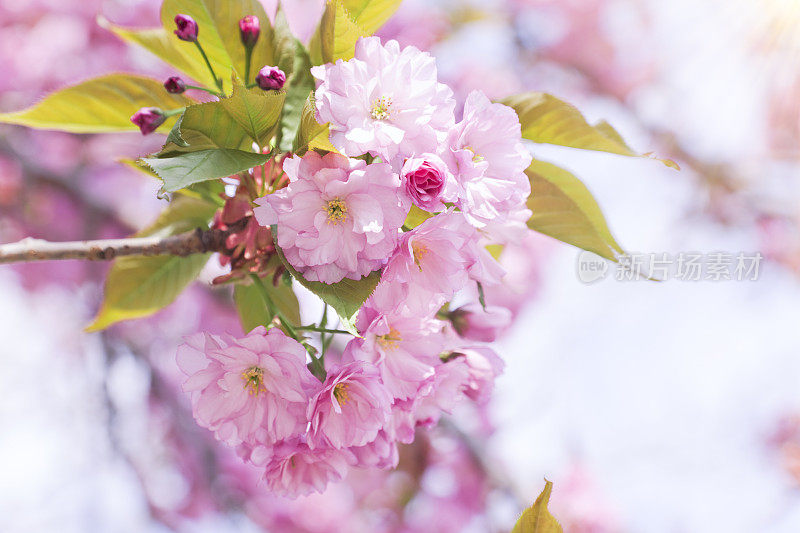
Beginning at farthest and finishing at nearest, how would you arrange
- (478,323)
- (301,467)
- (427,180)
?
1. (478,323)
2. (301,467)
3. (427,180)

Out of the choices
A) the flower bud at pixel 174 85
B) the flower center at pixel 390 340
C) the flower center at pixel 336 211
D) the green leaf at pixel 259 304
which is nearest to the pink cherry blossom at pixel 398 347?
the flower center at pixel 390 340

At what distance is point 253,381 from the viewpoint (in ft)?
1.85

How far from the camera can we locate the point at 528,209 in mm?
670

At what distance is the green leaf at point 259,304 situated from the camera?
0.77 metres

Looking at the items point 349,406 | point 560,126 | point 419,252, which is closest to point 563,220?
point 560,126

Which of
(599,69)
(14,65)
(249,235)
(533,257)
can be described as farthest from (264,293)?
(599,69)

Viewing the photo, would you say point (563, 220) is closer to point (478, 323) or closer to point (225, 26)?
point (478, 323)

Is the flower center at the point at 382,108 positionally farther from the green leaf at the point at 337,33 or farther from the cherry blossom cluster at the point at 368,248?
the green leaf at the point at 337,33

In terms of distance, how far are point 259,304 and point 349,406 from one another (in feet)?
0.90

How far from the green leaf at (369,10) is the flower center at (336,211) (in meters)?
0.27

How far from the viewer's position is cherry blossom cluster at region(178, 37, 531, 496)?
0.53 metres

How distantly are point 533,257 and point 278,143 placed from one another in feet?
10.7

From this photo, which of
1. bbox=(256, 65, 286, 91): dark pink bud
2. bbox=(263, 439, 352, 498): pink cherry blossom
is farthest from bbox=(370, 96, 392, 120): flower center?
bbox=(263, 439, 352, 498): pink cherry blossom

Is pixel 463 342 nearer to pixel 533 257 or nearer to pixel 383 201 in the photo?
pixel 383 201
